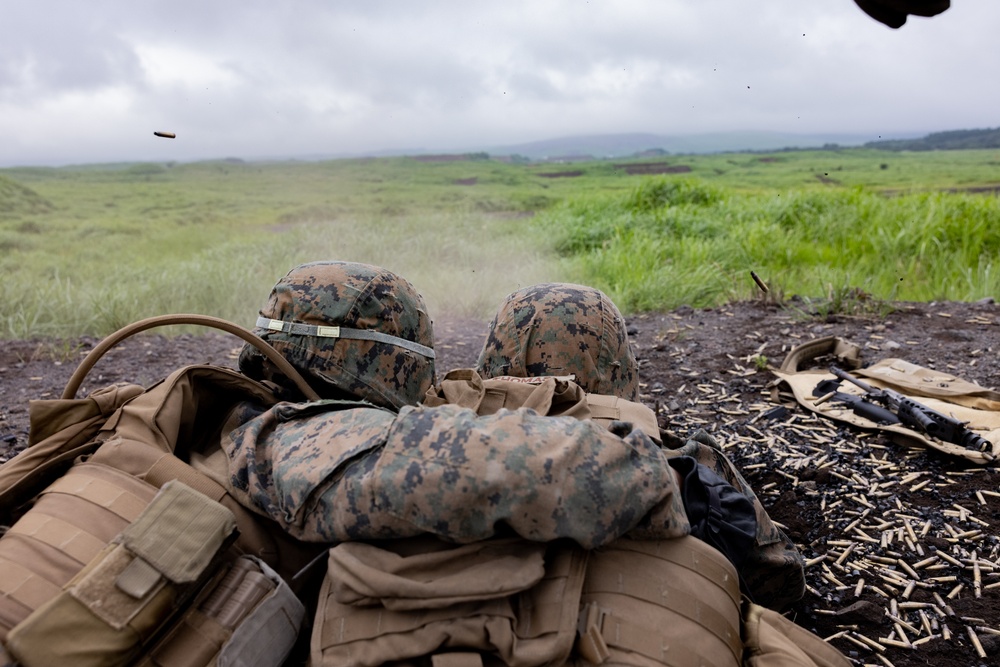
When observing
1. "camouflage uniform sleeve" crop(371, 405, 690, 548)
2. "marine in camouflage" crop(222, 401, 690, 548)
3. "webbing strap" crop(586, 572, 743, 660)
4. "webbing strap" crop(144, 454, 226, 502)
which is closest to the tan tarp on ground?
"webbing strap" crop(586, 572, 743, 660)

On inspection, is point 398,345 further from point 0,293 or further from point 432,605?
point 0,293

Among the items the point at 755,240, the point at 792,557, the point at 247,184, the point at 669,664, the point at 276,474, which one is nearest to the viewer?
the point at 669,664

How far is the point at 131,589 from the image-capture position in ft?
5.67

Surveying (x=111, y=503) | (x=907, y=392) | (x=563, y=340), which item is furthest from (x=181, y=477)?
(x=907, y=392)

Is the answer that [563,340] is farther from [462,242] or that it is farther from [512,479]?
[462,242]

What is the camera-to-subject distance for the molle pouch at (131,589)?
5.41 ft

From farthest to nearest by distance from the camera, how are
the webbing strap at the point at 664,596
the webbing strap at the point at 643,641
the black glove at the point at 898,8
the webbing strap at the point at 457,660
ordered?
1. the webbing strap at the point at 664,596
2. the webbing strap at the point at 643,641
3. the webbing strap at the point at 457,660
4. the black glove at the point at 898,8

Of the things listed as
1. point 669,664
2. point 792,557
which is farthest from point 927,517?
point 669,664

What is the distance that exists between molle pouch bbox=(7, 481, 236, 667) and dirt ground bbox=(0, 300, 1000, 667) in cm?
230

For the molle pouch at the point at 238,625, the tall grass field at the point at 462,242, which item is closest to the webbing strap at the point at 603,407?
the molle pouch at the point at 238,625

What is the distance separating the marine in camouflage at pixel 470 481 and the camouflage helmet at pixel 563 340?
133 cm

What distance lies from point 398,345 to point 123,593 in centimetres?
131

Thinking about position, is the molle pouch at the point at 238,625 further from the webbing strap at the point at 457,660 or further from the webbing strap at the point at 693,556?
the webbing strap at the point at 693,556

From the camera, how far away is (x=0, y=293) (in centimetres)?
746
